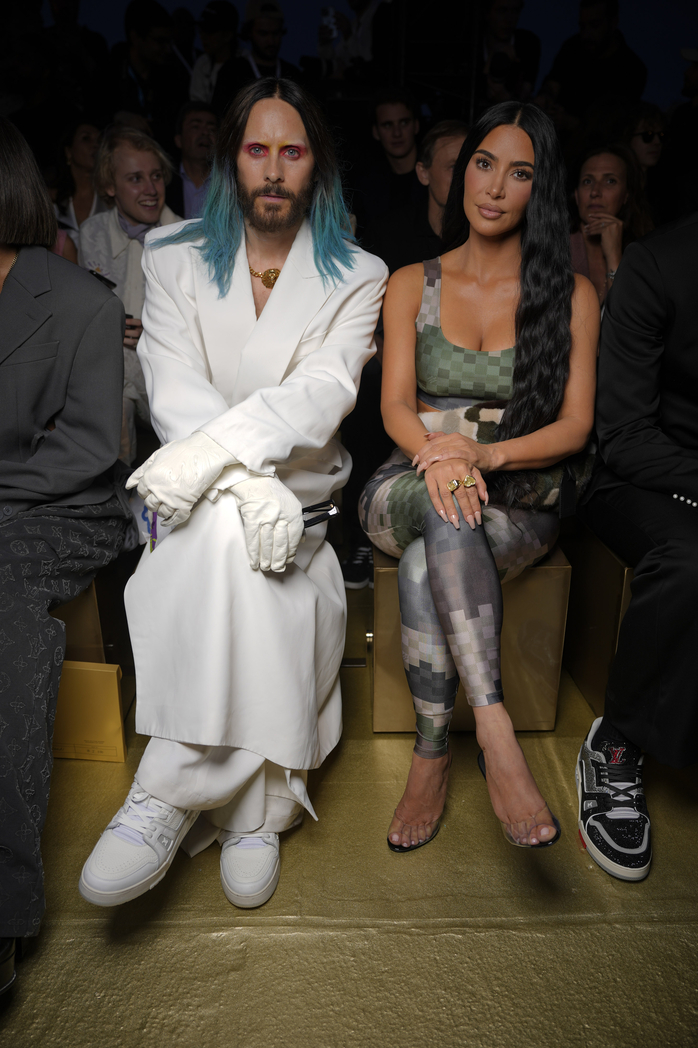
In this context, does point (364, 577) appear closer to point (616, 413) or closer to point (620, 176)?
point (616, 413)

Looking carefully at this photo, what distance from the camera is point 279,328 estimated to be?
1918mm

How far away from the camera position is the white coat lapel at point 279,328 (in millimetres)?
1914

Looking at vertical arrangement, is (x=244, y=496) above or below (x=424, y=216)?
below

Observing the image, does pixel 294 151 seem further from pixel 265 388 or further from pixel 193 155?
pixel 193 155

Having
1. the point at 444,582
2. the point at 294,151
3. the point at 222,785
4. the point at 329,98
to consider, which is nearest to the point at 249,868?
the point at 222,785

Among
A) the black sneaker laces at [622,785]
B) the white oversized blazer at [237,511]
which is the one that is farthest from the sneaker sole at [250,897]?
the black sneaker laces at [622,785]

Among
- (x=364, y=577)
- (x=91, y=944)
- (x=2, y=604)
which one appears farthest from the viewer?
(x=364, y=577)

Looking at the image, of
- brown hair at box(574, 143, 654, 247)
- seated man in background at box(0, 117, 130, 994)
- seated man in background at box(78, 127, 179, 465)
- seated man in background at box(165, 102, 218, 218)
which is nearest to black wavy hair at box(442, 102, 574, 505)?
seated man in background at box(0, 117, 130, 994)

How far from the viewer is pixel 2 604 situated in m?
1.66

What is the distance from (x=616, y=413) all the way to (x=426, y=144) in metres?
1.71

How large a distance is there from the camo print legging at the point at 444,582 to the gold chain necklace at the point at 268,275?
1.83 ft

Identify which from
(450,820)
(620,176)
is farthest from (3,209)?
(620,176)

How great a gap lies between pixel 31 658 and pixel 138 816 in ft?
1.23

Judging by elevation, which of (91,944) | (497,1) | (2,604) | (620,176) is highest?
(497,1)
